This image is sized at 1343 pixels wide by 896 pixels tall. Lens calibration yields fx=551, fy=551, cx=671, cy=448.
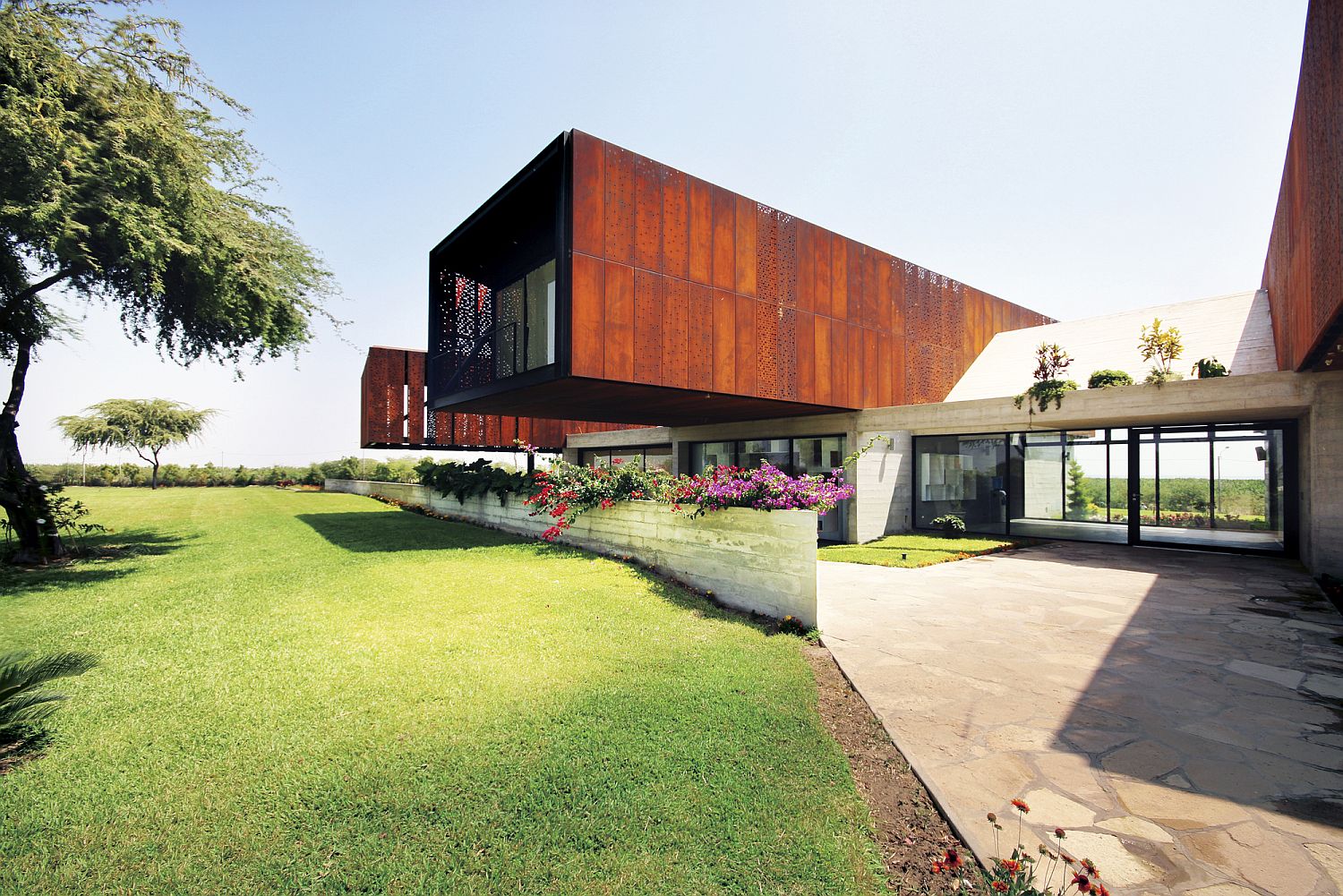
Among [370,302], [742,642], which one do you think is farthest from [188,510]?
[742,642]

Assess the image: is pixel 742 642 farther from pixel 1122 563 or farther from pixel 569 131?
pixel 1122 563

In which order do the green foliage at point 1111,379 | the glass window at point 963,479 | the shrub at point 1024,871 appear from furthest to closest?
the glass window at point 963,479, the green foliage at point 1111,379, the shrub at point 1024,871

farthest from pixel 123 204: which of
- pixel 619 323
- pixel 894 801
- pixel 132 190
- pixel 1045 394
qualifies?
pixel 1045 394

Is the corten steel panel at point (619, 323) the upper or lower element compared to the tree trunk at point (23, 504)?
upper

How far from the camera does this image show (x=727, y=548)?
6.55 m

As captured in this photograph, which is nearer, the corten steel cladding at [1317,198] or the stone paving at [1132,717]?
the stone paving at [1132,717]

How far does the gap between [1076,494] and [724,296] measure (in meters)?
10.4

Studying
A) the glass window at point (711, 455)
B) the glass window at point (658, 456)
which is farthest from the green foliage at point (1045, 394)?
the glass window at point (658, 456)

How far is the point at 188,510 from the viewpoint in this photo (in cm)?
1738

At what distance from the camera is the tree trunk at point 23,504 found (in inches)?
329

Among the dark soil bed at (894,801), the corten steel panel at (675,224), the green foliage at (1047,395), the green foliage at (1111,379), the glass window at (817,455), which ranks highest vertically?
the corten steel panel at (675,224)

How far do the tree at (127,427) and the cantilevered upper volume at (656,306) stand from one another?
1376 inches

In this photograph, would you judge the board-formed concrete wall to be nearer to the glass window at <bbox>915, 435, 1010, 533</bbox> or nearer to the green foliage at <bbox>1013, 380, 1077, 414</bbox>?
the green foliage at <bbox>1013, 380, 1077, 414</bbox>

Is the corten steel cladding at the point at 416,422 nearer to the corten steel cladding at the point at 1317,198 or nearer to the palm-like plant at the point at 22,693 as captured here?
the corten steel cladding at the point at 1317,198
